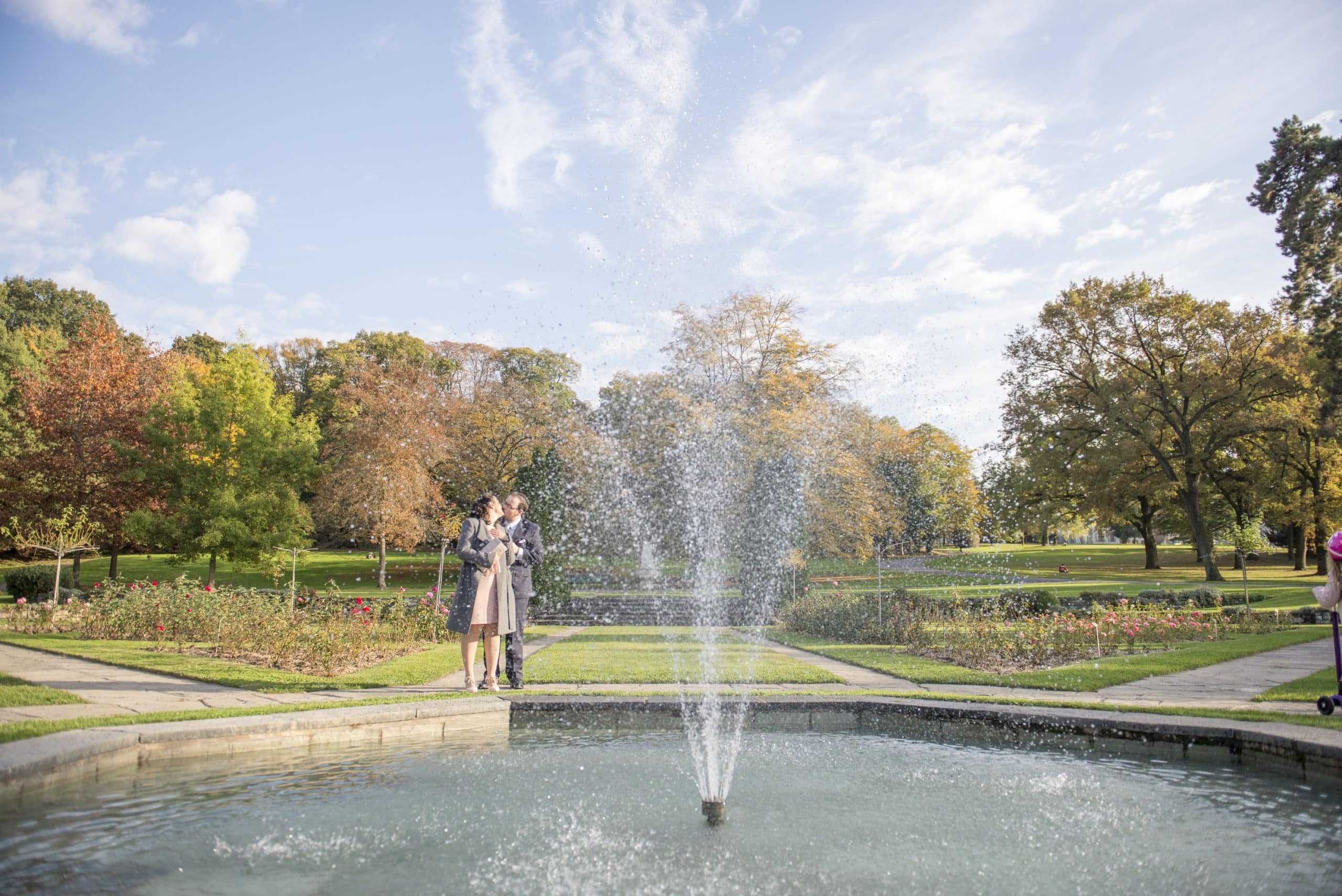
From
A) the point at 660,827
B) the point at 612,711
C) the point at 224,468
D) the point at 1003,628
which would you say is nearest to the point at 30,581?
the point at 224,468

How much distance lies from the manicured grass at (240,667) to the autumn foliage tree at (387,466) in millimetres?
13714

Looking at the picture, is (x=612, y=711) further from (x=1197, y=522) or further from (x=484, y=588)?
(x=1197, y=522)

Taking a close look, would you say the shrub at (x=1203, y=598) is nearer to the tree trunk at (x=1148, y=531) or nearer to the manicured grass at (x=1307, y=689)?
the manicured grass at (x=1307, y=689)

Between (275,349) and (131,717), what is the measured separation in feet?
159

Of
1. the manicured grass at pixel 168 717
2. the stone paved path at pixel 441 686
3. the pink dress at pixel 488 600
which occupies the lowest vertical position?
the stone paved path at pixel 441 686

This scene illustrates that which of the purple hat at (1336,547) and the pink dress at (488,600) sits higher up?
the purple hat at (1336,547)

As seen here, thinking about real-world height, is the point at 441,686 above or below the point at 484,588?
below

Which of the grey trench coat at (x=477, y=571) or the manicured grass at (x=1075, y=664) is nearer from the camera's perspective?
the grey trench coat at (x=477, y=571)

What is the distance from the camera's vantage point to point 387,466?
24.8 m

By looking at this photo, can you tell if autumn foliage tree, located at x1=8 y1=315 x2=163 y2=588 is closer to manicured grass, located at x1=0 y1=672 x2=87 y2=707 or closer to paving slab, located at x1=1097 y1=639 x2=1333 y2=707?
manicured grass, located at x1=0 y1=672 x2=87 y2=707

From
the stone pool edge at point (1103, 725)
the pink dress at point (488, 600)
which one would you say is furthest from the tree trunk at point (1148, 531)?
the pink dress at point (488, 600)

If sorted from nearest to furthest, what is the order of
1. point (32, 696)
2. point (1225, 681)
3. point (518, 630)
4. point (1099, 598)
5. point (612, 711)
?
point (32, 696) < point (612, 711) < point (518, 630) < point (1225, 681) < point (1099, 598)

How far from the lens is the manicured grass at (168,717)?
190 inches

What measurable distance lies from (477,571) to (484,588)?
17 cm
